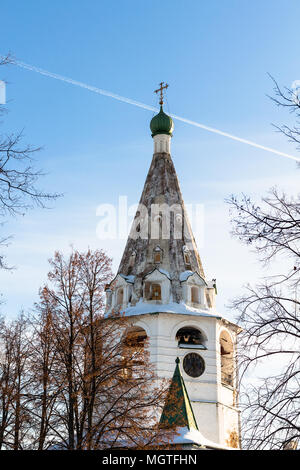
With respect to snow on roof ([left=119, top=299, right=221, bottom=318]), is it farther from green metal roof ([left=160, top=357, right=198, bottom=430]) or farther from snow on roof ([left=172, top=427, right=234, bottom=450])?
snow on roof ([left=172, top=427, right=234, bottom=450])

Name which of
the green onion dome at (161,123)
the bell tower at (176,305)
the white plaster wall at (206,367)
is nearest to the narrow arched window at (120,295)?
the bell tower at (176,305)

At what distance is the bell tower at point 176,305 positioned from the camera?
23422mm

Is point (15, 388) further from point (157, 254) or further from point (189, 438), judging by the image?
point (157, 254)

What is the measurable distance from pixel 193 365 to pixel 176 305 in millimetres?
2465

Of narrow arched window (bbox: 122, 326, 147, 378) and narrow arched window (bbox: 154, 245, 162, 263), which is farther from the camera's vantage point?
narrow arched window (bbox: 154, 245, 162, 263)

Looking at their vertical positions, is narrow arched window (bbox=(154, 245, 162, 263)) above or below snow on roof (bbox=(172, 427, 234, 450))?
above

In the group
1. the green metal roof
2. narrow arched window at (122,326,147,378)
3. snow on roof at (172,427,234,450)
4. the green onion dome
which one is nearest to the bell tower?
the green metal roof

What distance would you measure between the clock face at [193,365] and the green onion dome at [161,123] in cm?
1176

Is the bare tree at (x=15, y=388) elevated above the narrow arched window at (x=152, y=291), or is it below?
below

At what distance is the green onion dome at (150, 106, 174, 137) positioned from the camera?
3064cm

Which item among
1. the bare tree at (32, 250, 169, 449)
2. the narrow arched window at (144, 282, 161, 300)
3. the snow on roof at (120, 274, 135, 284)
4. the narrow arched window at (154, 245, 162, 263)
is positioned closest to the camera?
the bare tree at (32, 250, 169, 449)

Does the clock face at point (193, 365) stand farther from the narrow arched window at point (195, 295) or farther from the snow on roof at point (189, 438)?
the snow on roof at point (189, 438)

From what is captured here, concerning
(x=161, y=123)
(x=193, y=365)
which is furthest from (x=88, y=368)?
(x=161, y=123)
